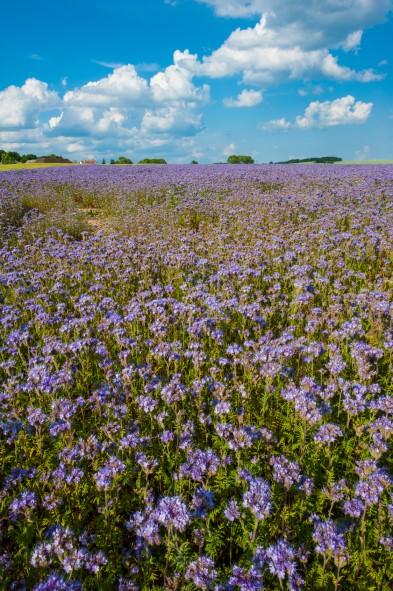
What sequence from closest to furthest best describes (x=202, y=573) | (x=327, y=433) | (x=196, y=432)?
1. (x=202, y=573)
2. (x=327, y=433)
3. (x=196, y=432)

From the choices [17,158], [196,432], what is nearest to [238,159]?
[17,158]

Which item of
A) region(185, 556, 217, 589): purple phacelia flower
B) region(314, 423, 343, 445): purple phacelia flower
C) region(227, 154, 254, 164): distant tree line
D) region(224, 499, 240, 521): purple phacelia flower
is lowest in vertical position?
region(224, 499, 240, 521): purple phacelia flower

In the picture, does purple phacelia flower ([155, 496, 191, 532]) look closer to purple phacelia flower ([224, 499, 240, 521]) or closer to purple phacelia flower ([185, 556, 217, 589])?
purple phacelia flower ([185, 556, 217, 589])

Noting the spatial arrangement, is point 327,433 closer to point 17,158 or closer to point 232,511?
point 232,511

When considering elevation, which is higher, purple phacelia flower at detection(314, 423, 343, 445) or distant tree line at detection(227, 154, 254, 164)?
distant tree line at detection(227, 154, 254, 164)

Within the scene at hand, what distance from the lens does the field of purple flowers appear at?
2.26 metres

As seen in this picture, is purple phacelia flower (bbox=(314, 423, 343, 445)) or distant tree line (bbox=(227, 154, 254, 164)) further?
distant tree line (bbox=(227, 154, 254, 164))

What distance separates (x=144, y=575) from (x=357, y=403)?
205 centimetres

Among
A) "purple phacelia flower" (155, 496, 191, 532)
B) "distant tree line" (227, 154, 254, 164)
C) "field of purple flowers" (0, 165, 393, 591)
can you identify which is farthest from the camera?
"distant tree line" (227, 154, 254, 164)

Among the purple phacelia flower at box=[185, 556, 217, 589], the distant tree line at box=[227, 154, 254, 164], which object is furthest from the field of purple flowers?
the distant tree line at box=[227, 154, 254, 164]

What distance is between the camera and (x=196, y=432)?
3422mm

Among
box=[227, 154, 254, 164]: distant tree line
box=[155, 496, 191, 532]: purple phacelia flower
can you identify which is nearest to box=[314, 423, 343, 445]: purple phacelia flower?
box=[155, 496, 191, 532]: purple phacelia flower

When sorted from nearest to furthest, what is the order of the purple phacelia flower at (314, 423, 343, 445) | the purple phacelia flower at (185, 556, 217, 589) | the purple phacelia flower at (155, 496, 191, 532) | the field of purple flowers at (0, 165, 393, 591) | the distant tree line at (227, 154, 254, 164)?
1. the purple phacelia flower at (185, 556, 217, 589)
2. the purple phacelia flower at (155, 496, 191, 532)
3. the field of purple flowers at (0, 165, 393, 591)
4. the purple phacelia flower at (314, 423, 343, 445)
5. the distant tree line at (227, 154, 254, 164)

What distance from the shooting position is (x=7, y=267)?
6.68m
